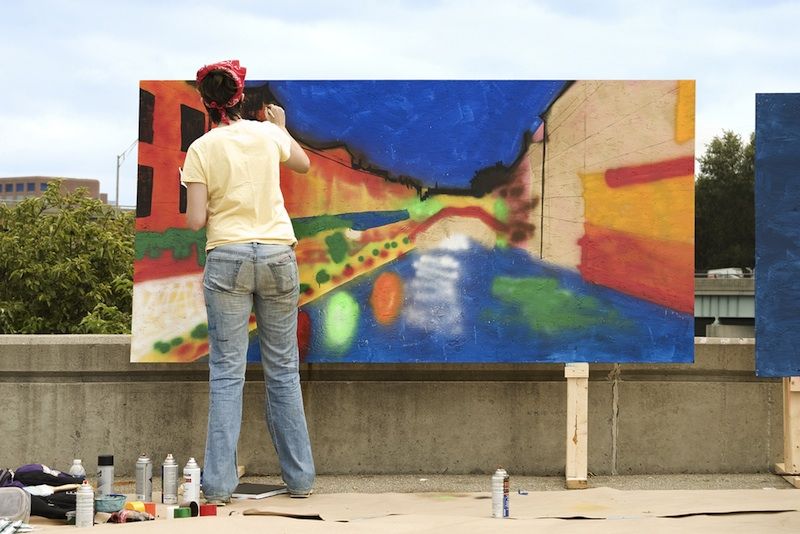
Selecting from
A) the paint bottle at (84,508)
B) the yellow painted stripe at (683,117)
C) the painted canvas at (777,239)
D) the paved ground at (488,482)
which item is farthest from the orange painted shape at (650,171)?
the paint bottle at (84,508)

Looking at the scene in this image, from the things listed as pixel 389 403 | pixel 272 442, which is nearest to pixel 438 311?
pixel 389 403

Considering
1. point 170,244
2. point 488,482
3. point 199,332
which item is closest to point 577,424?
point 488,482

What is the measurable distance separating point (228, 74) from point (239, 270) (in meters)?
0.99

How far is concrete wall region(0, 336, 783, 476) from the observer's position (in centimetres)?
682

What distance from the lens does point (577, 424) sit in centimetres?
646

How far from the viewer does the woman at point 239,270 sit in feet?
19.4

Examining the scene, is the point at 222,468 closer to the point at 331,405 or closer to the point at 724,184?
the point at 331,405

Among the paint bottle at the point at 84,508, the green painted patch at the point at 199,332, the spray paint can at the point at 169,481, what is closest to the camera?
the paint bottle at the point at 84,508

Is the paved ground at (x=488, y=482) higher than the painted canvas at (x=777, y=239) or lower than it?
lower

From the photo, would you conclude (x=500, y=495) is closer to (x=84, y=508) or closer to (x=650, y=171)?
(x=84, y=508)

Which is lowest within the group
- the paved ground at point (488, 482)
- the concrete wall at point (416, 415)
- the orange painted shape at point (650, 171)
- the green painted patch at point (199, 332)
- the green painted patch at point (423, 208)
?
the paved ground at point (488, 482)

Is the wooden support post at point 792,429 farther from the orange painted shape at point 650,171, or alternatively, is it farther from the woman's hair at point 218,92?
the woman's hair at point 218,92

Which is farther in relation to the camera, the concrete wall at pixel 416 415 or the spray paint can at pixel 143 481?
the concrete wall at pixel 416 415

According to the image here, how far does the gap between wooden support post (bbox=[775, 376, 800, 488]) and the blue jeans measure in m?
2.59
